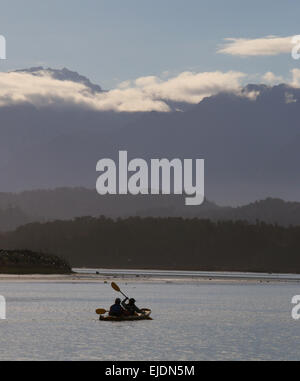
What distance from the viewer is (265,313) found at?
365 feet

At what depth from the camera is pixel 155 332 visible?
274 ft

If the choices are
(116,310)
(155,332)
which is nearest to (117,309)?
(116,310)

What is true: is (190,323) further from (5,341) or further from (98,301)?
(98,301)

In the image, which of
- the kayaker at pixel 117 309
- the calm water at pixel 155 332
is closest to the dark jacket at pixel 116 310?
the kayaker at pixel 117 309

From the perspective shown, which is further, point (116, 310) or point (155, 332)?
point (116, 310)

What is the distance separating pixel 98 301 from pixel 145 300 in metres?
7.33

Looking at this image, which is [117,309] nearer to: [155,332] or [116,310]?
[116,310]

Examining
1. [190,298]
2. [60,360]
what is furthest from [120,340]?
[190,298]

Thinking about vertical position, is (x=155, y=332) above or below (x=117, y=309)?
below

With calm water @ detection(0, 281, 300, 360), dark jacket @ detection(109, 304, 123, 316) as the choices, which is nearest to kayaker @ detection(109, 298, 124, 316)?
dark jacket @ detection(109, 304, 123, 316)

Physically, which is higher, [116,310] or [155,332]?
[116,310]

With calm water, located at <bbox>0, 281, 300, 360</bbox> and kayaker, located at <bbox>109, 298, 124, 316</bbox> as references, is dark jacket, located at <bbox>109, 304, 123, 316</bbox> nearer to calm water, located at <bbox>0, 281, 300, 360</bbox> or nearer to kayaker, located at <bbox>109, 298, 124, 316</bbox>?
kayaker, located at <bbox>109, 298, 124, 316</bbox>

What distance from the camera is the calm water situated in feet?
223

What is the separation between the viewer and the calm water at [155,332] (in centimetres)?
6788
